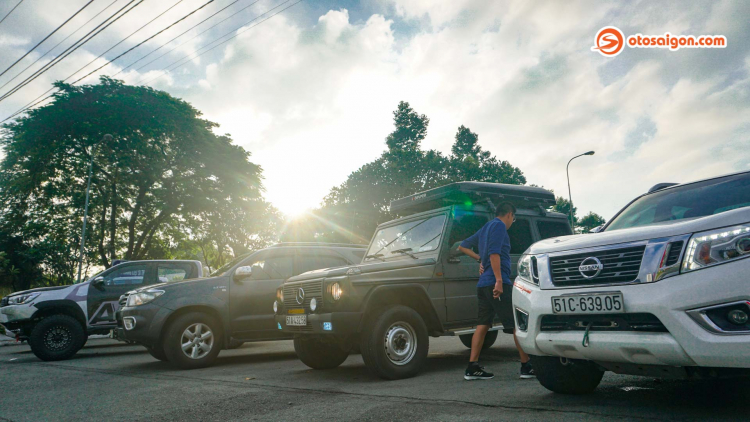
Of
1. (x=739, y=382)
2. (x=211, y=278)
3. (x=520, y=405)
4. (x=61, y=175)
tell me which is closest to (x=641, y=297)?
(x=520, y=405)

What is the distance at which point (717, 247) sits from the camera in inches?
123

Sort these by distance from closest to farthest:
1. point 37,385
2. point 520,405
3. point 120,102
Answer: point 520,405, point 37,385, point 120,102

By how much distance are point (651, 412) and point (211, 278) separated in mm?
6731

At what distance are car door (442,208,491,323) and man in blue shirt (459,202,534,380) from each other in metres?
0.82

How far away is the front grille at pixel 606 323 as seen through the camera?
3.34 meters

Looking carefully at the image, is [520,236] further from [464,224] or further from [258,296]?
[258,296]

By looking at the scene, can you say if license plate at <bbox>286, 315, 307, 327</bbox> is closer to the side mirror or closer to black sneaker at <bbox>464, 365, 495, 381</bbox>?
the side mirror

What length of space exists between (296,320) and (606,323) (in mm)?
3879

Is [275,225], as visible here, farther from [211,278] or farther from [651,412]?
[651,412]

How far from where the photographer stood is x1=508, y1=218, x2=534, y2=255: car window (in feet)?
24.8

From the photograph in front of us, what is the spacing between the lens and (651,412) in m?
3.80

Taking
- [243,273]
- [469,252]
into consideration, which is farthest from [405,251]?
[243,273]

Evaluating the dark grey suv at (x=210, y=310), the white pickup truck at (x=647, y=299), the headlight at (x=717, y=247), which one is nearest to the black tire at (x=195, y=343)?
the dark grey suv at (x=210, y=310)

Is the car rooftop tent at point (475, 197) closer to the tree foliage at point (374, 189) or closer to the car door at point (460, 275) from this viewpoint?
the car door at point (460, 275)
